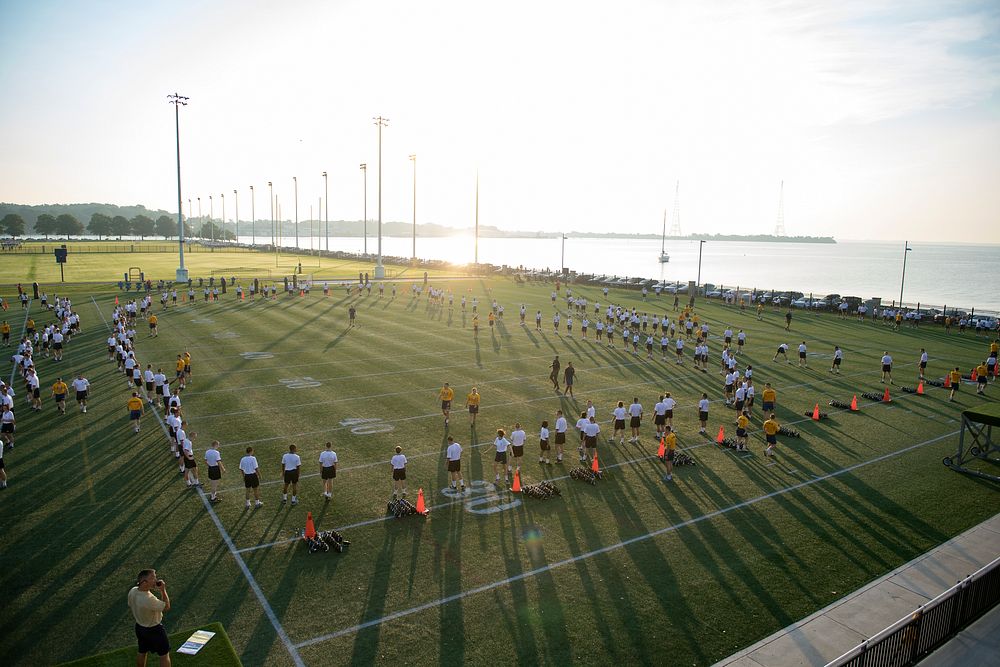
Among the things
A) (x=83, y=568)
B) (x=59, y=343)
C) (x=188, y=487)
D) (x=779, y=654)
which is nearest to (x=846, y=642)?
(x=779, y=654)

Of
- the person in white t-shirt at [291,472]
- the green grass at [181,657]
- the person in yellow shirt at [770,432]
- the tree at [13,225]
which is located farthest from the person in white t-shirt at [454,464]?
the tree at [13,225]

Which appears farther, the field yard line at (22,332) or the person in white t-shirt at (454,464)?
the field yard line at (22,332)

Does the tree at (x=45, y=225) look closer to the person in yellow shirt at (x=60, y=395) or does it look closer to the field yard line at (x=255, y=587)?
the person in yellow shirt at (x=60, y=395)

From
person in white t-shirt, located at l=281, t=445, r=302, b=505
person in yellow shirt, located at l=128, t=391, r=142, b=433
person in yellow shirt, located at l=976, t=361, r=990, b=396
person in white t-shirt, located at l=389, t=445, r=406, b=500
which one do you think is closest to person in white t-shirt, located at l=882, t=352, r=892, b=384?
person in yellow shirt, located at l=976, t=361, r=990, b=396

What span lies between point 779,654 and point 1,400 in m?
19.7

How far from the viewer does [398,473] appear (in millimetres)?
13695

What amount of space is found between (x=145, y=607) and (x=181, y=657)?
1543 millimetres

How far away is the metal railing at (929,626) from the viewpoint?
805cm

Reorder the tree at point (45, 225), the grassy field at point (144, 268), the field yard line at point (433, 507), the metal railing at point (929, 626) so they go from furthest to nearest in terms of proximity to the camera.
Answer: the tree at point (45, 225) → the grassy field at point (144, 268) → the field yard line at point (433, 507) → the metal railing at point (929, 626)

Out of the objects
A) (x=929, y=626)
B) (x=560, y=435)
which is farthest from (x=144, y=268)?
(x=929, y=626)

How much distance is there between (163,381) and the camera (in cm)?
2131

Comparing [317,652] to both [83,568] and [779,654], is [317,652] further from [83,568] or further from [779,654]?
[779,654]

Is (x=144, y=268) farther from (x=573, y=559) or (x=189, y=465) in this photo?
(x=573, y=559)

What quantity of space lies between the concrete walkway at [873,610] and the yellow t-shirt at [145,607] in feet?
24.0
